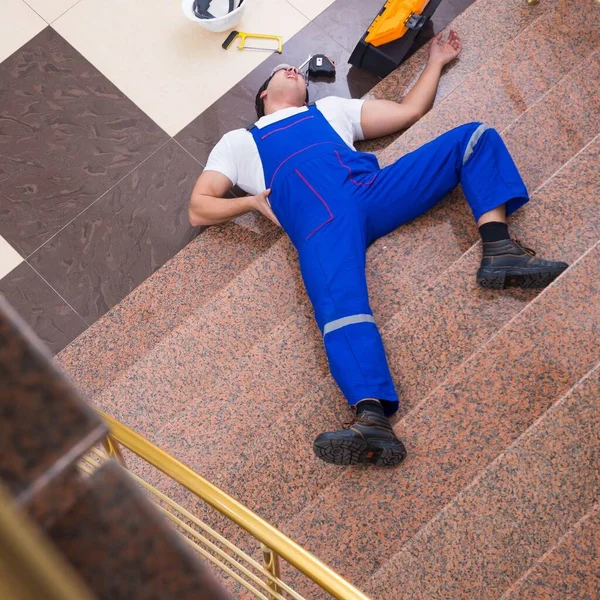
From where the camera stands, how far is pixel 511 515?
186 cm

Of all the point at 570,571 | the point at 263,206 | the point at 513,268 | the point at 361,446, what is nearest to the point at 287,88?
the point at 263,206

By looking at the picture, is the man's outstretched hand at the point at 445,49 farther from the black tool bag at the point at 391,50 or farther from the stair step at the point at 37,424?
the stair step at the point at 37,424

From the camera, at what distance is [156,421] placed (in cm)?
254

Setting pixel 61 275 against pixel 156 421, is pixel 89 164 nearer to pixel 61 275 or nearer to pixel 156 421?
pixel 61 275

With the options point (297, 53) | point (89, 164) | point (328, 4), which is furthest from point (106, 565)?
point (328, 4)

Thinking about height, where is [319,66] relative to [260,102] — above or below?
below

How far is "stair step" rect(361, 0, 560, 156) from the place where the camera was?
120 inches

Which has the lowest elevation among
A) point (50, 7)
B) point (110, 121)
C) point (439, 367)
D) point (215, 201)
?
point (439, 367)

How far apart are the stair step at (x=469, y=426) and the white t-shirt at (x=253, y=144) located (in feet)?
3.65

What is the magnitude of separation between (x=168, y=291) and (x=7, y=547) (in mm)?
2557

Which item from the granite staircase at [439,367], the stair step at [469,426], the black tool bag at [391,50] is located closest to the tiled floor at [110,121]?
the black tool bag at [391,50]

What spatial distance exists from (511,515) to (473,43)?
7.13 ft

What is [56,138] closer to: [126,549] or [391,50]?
[391,50]

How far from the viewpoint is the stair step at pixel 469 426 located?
6.72 feet
